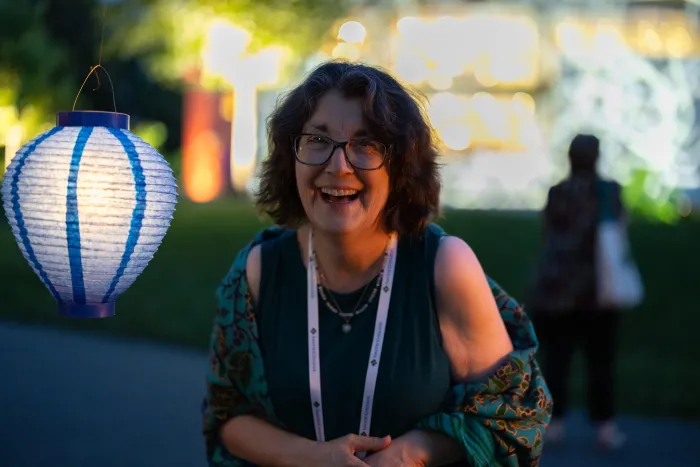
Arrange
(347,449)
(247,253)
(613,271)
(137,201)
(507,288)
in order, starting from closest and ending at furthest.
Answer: (347,449) → (137,201) → (247,253) → (613,271) → (507,288)

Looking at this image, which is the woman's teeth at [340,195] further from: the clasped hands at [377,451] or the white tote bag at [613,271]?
the white tote bag at [613,271]

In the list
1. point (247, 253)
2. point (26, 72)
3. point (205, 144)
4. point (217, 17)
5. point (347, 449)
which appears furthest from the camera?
point (205, 144)

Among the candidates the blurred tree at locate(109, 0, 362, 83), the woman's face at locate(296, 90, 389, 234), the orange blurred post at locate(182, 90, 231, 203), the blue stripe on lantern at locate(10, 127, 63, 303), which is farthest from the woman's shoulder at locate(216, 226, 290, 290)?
the orange blurred post at locate(182, 90, 231, 203)

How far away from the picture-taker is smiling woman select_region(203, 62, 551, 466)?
2471 millimetres

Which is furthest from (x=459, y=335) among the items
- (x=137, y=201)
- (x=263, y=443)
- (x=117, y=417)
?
(x=117, y=417)

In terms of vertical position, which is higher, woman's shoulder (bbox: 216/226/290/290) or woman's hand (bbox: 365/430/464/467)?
woman's shoulder (bbox: 216/226/290/290)

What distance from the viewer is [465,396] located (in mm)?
2504

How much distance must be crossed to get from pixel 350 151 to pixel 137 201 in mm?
543

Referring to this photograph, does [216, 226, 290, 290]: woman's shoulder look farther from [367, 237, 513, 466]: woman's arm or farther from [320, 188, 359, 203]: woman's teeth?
[367, 237, 513, 466]: woman's arm

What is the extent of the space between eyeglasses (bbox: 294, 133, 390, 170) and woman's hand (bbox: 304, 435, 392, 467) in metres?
0.66

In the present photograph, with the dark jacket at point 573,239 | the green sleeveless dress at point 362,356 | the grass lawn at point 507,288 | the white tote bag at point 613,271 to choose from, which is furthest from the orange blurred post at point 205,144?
the green sleeveless dress at point 362,356

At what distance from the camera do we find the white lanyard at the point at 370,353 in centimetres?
246

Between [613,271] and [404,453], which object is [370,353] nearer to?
[404,453]

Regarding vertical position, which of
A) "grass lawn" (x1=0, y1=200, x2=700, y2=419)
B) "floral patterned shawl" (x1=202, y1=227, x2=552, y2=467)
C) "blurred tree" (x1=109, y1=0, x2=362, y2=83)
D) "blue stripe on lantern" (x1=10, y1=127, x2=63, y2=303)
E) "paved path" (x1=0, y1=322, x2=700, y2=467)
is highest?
"blurred tree" (x1=109, y1=0, x2=362, y2=83)
